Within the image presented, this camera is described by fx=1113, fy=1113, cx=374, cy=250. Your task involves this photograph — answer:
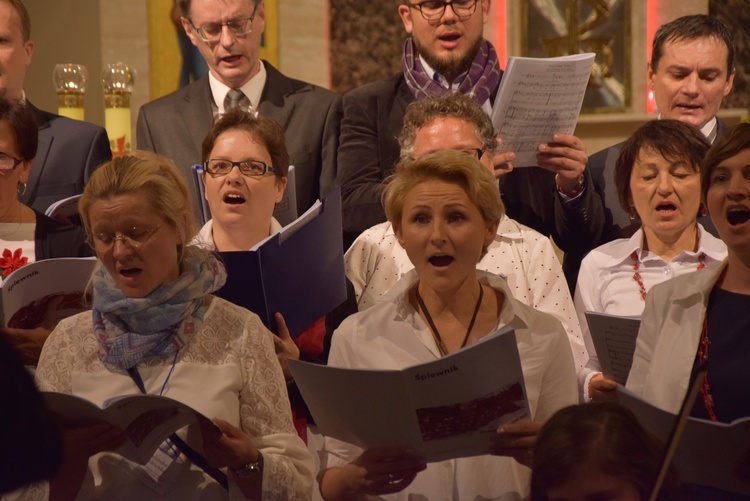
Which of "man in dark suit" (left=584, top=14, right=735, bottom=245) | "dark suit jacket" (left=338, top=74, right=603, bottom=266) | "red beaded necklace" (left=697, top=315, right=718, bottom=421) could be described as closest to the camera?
"red beaded necklace" (left=697, top=315, right=718, bottom=421)

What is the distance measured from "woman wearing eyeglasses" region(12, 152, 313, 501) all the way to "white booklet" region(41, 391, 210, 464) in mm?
161

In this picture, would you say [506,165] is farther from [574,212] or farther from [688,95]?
[688,95]

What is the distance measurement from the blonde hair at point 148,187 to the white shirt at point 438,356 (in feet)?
1.55

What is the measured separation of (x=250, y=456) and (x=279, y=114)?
1.86 metres

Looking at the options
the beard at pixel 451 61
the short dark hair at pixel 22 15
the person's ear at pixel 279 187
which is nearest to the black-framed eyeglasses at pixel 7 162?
the person's ear at pixel 279 187

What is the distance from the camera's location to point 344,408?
7.48 ft

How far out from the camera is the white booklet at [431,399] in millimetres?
2172

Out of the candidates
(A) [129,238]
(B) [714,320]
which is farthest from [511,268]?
(A) [129,238]

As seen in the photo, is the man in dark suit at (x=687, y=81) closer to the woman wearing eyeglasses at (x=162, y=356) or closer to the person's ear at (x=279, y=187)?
the person's ear at (x=279, y=187)

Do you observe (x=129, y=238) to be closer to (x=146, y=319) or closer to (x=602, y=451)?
(x=146, y=319)

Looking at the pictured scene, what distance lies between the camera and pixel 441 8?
147 inches

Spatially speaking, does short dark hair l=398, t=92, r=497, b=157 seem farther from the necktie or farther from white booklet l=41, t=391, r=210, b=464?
white booklet l=41, t=391, r=210, b=464

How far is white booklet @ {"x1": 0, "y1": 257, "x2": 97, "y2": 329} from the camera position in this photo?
9.04 feet

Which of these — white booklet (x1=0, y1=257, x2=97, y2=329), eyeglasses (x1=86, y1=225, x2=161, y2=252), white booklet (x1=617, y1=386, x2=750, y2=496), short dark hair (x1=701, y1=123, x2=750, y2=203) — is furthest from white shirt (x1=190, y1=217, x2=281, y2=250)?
white booklet (x1=617, y1=386, x2=750, y2=496)
